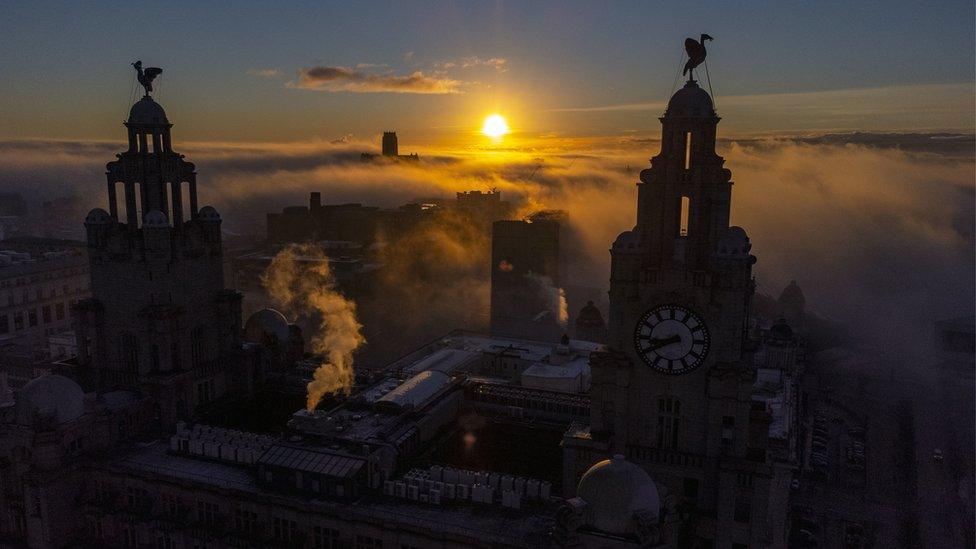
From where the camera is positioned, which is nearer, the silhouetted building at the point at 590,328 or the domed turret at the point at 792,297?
the silhouetted building at the point at 590,328

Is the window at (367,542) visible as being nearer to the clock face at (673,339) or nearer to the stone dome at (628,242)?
the clock face at (673,339)

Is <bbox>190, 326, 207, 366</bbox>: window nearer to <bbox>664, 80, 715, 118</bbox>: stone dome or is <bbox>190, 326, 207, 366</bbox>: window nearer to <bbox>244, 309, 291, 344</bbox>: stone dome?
<bbox>244, 309, 291, 344</bbox>: stone dome

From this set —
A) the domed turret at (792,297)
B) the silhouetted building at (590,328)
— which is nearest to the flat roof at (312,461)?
the silhouetted building at (590,328)

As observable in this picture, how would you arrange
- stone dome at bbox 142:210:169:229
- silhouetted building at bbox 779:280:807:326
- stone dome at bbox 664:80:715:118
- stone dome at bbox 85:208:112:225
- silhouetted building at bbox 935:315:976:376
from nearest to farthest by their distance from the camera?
stone dome at bbox 664:80:715:118
stone dome at bbox 142:210:169:229
stone dome at bbox 85:208:112:225
silhouetted building at bbox 935:315:976:376
silhouetted building at bbox 779:280:807:326

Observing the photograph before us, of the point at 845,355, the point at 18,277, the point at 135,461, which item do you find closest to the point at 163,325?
the point at 135,461

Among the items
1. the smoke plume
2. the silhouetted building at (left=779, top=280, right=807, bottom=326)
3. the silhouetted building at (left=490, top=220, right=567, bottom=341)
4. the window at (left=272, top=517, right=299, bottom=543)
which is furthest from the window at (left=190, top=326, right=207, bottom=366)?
the silhouetted building at (left=779, top=280, right=807, bottom=326)

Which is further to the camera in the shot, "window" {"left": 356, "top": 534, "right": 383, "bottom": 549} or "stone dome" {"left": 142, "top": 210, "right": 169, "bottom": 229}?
"stone dome" {"left": 142, "top": 210, "right": 169, "bottom": 229}

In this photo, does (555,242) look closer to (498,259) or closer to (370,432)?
(498,259)
